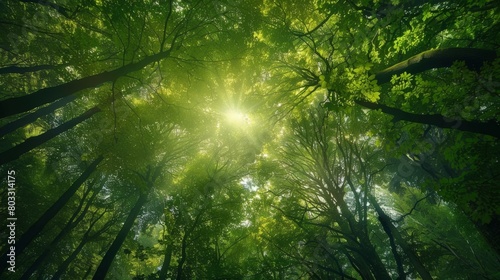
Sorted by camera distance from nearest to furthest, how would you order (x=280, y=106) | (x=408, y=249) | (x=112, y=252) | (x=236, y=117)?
(x=408, y=249), (x=280, y=106), (x=236, y=117), (x=112, y=252)

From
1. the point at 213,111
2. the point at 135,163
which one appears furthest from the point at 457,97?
the point at 135,163

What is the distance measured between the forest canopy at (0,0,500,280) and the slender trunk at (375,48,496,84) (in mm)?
16

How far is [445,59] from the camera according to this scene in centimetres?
320

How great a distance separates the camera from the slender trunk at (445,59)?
2.96 m

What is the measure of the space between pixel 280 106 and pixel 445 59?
269 cm

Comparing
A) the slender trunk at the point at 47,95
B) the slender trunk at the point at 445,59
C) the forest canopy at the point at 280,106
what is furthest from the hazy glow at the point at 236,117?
the slender trunk at the point at 445,59

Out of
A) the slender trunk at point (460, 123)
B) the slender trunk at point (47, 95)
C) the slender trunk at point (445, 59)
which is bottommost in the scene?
the slender trunk at point (460, 123)

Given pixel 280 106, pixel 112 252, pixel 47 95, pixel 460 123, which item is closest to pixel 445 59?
pixel 460 123

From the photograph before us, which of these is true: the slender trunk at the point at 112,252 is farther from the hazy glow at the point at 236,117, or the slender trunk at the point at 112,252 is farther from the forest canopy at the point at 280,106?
the hazy glow at the point at 236,117

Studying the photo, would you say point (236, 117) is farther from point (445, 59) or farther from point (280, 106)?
point (445, 59)

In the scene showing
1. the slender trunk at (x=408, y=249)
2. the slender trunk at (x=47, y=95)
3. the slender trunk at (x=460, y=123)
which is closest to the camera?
the slender trunk at (x=460, y=123)

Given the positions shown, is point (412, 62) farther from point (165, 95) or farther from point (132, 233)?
point (132, 233)

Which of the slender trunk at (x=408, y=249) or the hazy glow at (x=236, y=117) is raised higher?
the hazy glow at (x=236, y=117)

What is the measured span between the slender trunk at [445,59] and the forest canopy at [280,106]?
0.02 meters
